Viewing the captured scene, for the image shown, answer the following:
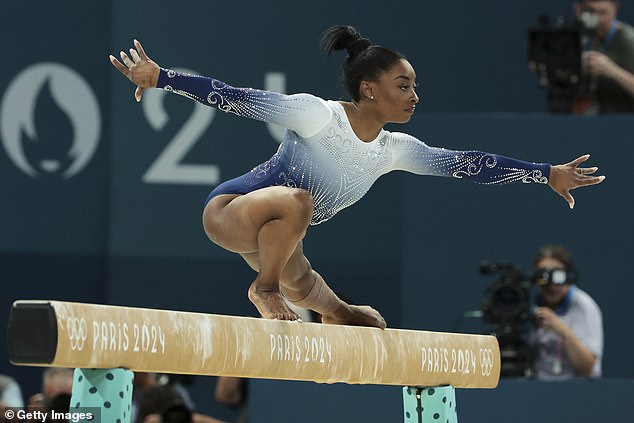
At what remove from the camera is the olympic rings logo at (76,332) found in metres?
3.30

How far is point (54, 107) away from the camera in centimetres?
832

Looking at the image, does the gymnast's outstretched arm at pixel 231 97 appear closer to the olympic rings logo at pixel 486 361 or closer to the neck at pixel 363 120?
the neck at pixel 363 120

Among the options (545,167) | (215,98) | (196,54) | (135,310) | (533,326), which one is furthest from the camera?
(196,54)

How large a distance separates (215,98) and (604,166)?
3555 mm

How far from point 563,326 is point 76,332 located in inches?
141

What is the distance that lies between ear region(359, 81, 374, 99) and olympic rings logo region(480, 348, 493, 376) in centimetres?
116

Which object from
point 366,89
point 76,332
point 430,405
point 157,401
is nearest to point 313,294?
point 430,405

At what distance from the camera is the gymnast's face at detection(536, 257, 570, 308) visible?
21.7 feet

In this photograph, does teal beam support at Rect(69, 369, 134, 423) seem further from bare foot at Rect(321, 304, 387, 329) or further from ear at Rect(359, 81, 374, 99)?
ear at Rect(359, 81, 374, 99)

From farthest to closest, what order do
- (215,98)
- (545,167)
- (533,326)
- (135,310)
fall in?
(533,326), (545,167), (215,98), (135,310)

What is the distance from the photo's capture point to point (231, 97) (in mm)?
4082

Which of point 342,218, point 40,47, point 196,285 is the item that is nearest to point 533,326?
point 342,218

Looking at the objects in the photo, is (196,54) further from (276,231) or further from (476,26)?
(276,231)

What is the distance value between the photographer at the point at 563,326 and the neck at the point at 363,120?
2341 millimetres
